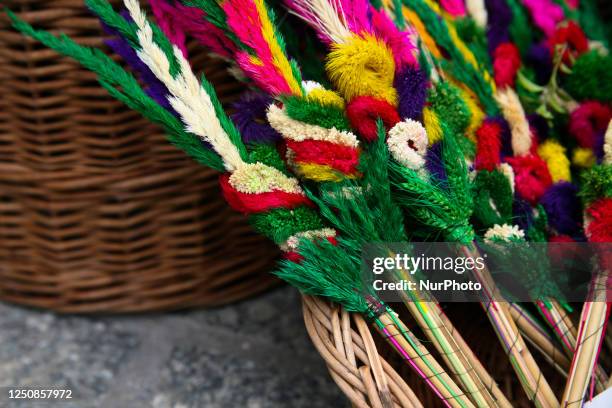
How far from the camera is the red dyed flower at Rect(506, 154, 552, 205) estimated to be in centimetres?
79

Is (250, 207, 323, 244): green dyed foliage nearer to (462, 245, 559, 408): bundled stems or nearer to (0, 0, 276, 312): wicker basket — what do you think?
(462, 245, 559, 408): bundled stems

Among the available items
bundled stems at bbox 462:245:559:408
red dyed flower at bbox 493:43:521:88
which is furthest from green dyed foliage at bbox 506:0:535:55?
bundled stems at bbox 462:245:559:408

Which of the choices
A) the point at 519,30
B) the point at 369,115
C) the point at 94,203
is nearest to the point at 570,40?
the point at 519,30

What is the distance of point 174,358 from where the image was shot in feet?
3.34

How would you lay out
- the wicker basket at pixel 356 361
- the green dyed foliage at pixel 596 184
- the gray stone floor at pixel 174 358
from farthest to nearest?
the gray stone floor at pixel 174 358
the green dyed foliage at pixel 596 184
the wicker basket at pixel 356 361

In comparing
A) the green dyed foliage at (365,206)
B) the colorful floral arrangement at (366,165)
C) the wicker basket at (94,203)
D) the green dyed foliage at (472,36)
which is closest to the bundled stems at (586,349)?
the colorful floral arrangement at (366,165)

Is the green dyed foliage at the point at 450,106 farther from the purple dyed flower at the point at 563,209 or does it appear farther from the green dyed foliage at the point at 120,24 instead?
the green dyed foliage at the point at 120,24

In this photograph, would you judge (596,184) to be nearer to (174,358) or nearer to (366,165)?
(366,165)

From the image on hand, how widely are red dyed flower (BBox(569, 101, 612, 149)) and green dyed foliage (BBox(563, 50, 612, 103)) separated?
16mm

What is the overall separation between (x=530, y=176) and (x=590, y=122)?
0.42 feet

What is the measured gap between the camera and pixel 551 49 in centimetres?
90

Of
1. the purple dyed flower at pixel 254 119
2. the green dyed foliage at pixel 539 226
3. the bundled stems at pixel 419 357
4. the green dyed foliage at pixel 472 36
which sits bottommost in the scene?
the bundled stems at pixel 419 357

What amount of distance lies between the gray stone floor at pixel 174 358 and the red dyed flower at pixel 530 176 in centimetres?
41

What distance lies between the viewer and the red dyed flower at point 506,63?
0.86 metres
